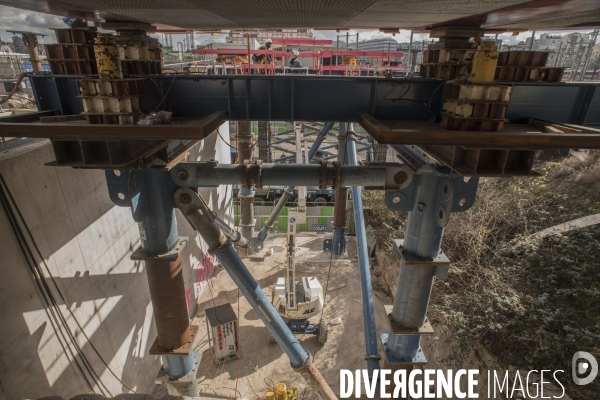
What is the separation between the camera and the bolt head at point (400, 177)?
510cm

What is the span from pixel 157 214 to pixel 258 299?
82.7 inches

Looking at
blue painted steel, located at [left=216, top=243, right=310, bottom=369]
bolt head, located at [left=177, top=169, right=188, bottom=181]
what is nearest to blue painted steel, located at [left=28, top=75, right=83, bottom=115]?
bolt head, located at [left=177, top=169, right=188, bottom=181]

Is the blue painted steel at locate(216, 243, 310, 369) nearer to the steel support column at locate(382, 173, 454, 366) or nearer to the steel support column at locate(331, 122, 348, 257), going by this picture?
the steel support column at locate(382, 173, 454, 366)

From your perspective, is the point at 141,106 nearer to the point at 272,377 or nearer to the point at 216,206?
the point at 272,377

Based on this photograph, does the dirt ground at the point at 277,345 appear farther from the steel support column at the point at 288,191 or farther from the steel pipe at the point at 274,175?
the steel pipe at the point at 274,175

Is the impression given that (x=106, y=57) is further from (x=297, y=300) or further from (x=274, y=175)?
(x=297, y=300)

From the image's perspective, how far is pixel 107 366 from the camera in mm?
6766

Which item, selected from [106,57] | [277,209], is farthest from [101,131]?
[277,209]

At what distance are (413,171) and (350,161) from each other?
14.6 feet

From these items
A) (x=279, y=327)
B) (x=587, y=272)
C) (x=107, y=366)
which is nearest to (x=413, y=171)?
(x=279, y=327)

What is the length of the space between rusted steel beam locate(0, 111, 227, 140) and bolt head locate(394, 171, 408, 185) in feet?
9.55

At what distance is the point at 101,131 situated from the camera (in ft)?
11.9

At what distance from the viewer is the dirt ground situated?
29.8 feet

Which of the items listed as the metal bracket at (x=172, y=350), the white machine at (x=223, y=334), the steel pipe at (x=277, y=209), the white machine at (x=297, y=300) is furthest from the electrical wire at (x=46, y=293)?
the steel pipe at (x=277, y=209)
